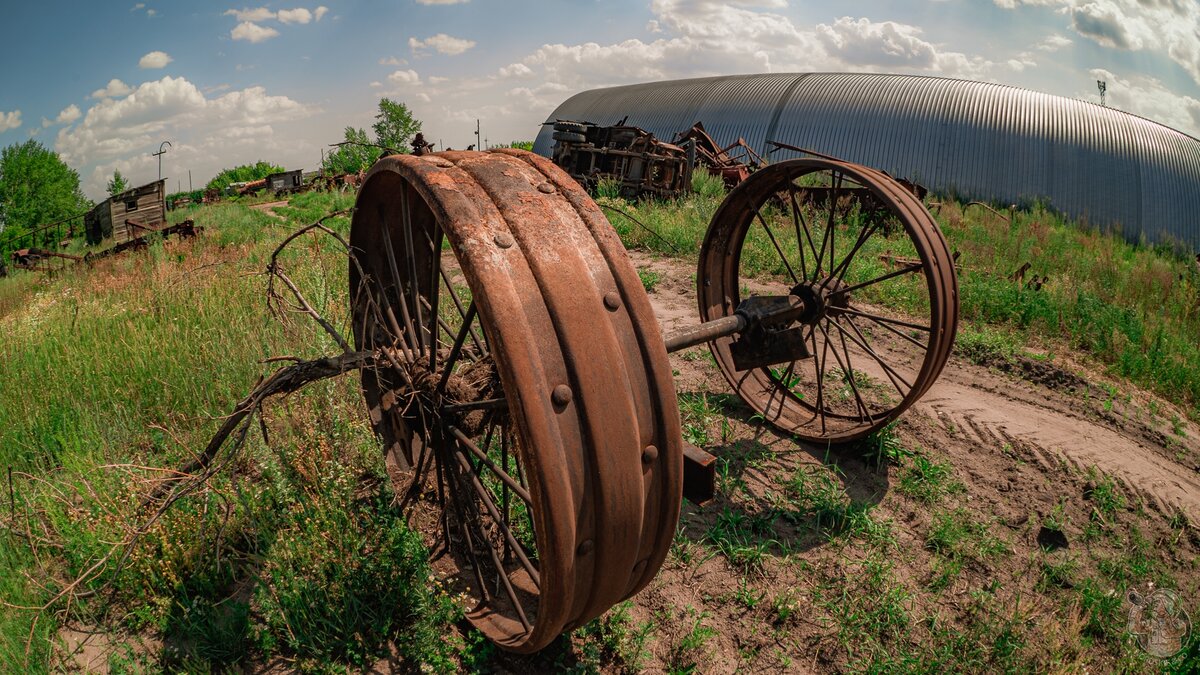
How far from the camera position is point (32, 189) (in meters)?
46.7

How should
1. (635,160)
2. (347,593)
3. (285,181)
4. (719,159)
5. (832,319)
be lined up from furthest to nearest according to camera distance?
(285,181) → (719,159) → (635,160) → (832,319) → (347,593)

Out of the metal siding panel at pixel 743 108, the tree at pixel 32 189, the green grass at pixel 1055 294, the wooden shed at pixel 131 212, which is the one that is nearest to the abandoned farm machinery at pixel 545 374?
the green grass at pixel 1055 294

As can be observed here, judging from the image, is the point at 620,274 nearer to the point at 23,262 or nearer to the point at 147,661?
the point at 147,661

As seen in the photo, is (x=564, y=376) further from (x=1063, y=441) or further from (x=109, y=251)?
(x=109, y=251)

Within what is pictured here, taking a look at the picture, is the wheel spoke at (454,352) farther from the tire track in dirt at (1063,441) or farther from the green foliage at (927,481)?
the tire track in dirt at (1063,441)

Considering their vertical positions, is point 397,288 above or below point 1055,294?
above

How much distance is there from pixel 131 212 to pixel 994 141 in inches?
955

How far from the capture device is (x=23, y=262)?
13172mm

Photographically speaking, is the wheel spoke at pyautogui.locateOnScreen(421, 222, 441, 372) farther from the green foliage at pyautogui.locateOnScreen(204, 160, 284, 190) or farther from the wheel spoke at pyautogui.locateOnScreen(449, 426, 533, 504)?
the green foliage at pyautogui.locateOnScreen(204, 160, 284, 190)

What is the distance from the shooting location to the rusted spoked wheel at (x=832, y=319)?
3516mm

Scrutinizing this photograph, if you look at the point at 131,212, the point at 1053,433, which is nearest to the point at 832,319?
the point at 1053,433
